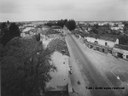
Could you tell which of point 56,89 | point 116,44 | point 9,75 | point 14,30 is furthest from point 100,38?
point 9,75

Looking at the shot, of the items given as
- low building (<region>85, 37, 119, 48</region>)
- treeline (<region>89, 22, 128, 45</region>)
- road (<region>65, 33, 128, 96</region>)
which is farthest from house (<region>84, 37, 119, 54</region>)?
road (<region>65, 33, 128, 96</region>)

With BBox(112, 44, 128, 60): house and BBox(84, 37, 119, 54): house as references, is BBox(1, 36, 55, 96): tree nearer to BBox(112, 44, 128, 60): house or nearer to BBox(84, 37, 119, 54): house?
BBox(112, 44, 128, 60): house

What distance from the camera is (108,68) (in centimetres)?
2003

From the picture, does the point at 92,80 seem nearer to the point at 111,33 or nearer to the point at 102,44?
the point at 102,44

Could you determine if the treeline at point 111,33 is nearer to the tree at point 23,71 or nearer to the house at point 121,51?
the house at point 121,51

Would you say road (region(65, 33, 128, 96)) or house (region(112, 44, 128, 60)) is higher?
house (region(112, 44, 128, 60))

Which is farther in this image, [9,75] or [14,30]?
[14,30]

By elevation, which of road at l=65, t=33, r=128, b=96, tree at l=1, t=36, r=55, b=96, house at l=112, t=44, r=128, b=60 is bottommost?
road at l=65, t=33, r=128, b=96

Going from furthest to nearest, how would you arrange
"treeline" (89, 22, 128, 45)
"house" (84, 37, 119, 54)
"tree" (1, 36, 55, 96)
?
"treeline" (89, 22, 128, 45) → "house" (84, 37, 119, 54) → "tree" (1, 36, 55, 96)

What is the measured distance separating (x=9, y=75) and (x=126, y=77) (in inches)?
527

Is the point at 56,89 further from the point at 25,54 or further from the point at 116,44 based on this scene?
the point at 116,44

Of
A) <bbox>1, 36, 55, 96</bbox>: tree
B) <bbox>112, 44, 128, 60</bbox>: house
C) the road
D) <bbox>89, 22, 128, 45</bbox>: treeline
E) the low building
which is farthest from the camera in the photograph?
<bbox>89, 22, 128, 45</bbox>: treeline

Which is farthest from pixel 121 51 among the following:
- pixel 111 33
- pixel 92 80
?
pixel 111 33

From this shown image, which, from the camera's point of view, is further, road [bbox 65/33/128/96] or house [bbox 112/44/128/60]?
house [bbox 112/44/128/60]
